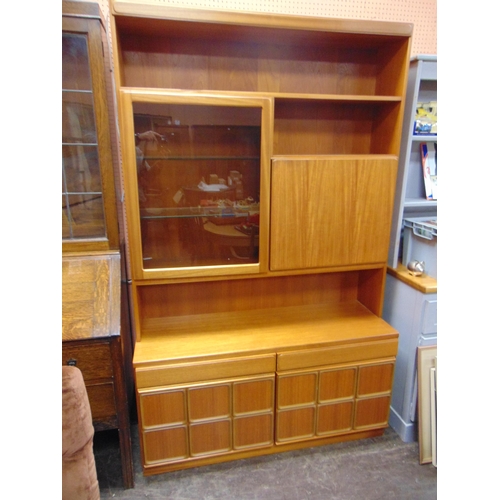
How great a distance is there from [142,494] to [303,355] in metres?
1.00

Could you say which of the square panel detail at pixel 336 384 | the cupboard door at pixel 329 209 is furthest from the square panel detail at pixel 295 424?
the cupboard door at pixel 329 209

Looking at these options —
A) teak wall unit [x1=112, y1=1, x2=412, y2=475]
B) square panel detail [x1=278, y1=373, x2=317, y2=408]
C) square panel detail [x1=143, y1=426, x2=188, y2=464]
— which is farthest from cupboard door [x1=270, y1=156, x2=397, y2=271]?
square panel detail [x1=143, y1=426, x2=188, y2=464]

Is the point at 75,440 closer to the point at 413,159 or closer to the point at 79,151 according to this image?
the point at 79,151

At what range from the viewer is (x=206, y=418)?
1.73 m

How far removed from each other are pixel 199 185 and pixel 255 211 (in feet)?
0.98

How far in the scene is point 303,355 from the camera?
1.76m

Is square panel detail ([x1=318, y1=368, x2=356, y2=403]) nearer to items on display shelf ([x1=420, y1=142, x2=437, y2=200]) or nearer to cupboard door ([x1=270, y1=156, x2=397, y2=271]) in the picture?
cupboard door ([x1=270, y1=156, x2=397, y2=271])

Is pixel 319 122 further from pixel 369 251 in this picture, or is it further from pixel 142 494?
pixel 142 494

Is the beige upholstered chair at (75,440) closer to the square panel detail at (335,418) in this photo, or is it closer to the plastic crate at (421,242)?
the square panel detail at (335,418)

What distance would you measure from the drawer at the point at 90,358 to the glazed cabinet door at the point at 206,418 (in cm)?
26

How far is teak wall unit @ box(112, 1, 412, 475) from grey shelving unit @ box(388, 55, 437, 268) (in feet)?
0.33

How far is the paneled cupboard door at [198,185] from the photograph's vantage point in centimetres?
153

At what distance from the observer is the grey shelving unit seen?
172cm
